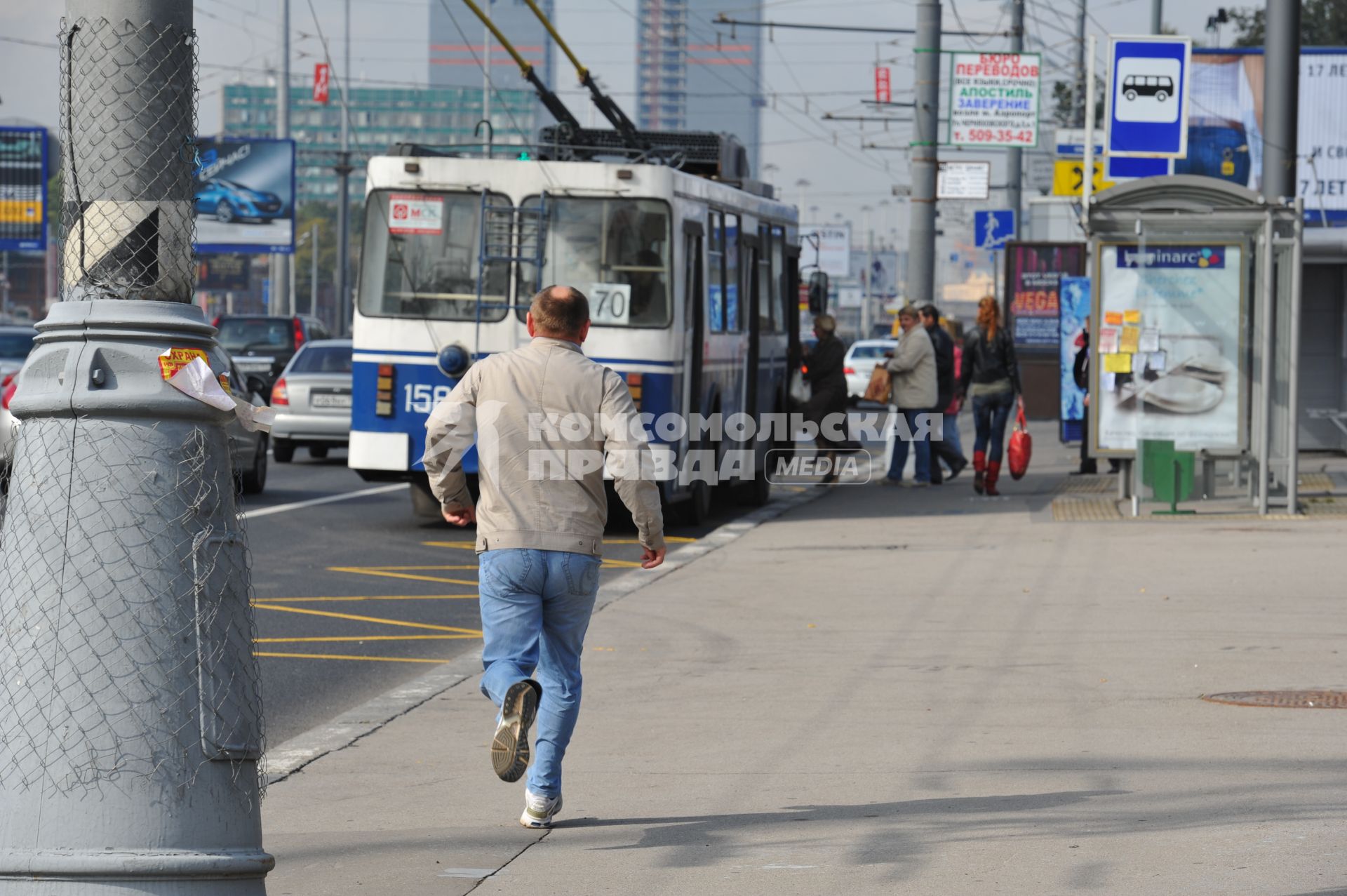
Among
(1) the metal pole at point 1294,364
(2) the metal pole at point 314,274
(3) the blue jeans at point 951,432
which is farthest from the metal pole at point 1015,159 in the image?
(2) the metal pole at point 314,274

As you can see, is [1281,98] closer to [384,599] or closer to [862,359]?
[384,599]

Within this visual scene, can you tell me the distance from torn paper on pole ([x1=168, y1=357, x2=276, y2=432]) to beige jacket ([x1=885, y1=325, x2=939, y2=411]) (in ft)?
51.3

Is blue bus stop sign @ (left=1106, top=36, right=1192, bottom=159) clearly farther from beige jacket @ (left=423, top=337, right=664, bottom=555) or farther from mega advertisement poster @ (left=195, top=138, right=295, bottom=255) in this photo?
mega advertisement poster @ (left=195, top=138, right=295, bottom=255)

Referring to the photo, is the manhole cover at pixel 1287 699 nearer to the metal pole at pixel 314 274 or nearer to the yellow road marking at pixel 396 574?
the yellow road marking at pixel 396 574

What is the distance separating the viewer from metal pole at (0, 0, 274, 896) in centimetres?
440

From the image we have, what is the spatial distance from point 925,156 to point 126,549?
70.0 ft

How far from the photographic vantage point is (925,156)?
2505cm

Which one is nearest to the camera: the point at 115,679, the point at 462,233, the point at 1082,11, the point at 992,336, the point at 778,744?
the point at 115,679

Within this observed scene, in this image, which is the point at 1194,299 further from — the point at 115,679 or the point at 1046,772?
the point at 115,679

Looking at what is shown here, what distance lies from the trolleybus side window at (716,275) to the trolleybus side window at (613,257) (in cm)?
119

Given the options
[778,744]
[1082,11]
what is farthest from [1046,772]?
[1082,11]

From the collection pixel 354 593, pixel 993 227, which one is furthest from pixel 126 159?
pixel 993 227

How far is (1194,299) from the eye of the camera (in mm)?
16734

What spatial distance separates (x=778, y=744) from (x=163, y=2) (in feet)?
13.2
